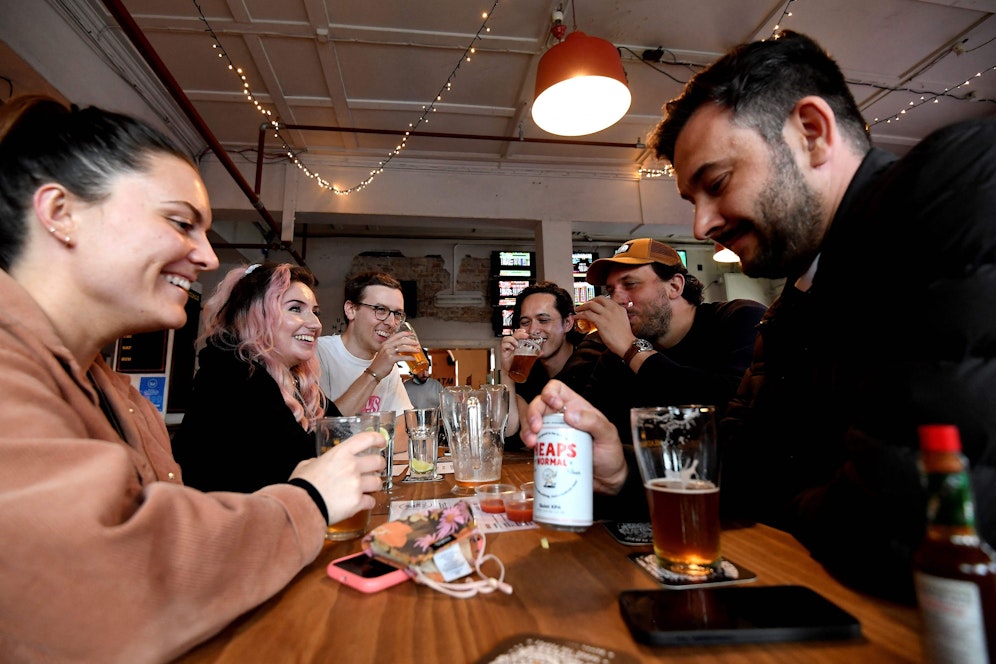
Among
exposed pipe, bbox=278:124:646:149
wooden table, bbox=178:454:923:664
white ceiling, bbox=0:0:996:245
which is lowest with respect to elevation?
wooden table, bbox=178:454:923:664

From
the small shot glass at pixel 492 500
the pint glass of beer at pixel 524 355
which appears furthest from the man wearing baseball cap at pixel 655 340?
the small shot glass at pixel 492 500

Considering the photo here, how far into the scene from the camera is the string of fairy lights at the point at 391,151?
357cm

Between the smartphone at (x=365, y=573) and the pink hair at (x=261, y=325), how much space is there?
4.02ft

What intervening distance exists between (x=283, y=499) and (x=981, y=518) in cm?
90

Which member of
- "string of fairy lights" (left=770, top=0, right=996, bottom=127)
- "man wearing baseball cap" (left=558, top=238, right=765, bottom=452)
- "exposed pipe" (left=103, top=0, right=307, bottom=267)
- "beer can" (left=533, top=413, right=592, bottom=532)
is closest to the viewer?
"beer can" (left=533, top=413, right=592, bottom=532)

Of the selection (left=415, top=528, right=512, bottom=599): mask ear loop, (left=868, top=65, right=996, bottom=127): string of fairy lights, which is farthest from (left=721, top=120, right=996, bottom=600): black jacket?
(left=868, top=65, right=996, bottom=127): string of fairy lights

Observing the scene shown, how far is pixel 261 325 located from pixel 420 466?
98 centimetres

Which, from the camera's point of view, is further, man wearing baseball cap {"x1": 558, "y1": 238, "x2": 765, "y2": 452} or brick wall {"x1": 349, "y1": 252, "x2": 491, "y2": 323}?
brick wall {"x1": 349, "y1": 252, "x2": 491, "y2": 323}

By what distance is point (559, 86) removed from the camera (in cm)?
258

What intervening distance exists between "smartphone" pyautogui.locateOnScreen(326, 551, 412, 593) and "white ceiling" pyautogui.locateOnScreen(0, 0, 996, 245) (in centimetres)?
355

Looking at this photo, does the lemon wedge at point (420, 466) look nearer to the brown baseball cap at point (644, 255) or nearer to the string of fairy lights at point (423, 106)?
the brown baseball cap at point (644, 255)

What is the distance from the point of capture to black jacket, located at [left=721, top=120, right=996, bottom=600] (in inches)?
22.2

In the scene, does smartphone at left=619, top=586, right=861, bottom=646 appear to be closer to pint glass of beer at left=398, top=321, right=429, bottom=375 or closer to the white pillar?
pint glass of beer at left=398, top=321, right=429, bottom=375

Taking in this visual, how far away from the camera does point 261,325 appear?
2.00m
